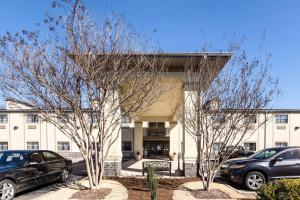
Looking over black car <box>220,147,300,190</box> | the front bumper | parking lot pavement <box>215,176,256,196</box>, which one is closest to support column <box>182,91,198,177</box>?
parking lot pavement <box>215,176,256,196</box>

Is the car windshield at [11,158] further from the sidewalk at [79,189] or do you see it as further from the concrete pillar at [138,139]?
the concrete pillar at [138,139]

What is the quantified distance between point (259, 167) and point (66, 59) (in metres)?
7.19

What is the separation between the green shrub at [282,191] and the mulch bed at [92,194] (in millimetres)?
4461

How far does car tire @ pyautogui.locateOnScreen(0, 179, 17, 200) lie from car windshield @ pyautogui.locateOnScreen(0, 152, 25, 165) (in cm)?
90

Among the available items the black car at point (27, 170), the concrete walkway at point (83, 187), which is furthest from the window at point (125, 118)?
the black car at point (27, 170)

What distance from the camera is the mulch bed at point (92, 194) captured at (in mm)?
7398

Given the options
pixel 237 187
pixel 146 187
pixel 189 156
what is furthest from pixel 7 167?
pixel 237 187

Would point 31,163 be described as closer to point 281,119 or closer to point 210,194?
point 210,194

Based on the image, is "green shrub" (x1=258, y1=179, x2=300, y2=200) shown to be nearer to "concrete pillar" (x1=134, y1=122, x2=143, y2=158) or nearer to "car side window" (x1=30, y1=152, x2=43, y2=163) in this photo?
"car side window" (x1=30, y1=152, x2=43, y2=163)

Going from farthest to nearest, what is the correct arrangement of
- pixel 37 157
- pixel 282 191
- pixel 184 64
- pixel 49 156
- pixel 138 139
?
pixel 138 139 < pixel 184 64 < pixel 49 156 < pixel 37 157 < pixel 282 191

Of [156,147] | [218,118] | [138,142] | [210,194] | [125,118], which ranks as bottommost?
[156,147]

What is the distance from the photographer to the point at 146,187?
8.80 meters

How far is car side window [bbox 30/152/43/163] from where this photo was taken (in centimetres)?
921

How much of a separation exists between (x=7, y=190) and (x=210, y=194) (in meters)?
5.93
